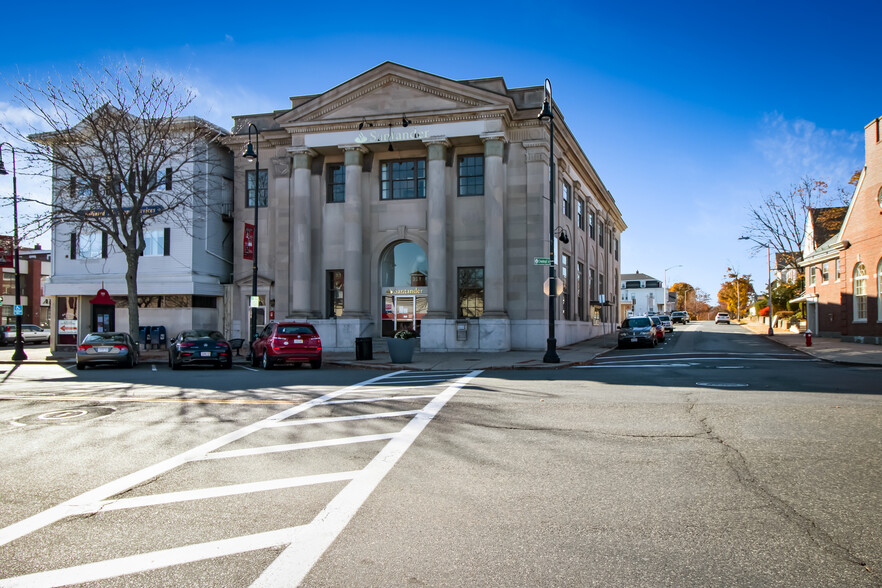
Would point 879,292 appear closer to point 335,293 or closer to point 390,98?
point 390,98

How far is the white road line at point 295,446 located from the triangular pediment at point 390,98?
21.9 meters

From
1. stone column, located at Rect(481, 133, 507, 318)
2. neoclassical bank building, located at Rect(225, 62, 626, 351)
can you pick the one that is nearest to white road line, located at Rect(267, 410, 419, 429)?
neoclassical bank building, located at Rect(225, 62, 626, 351)

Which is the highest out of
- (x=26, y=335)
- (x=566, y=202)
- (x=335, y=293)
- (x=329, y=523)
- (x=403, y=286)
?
(x=566, y=202)

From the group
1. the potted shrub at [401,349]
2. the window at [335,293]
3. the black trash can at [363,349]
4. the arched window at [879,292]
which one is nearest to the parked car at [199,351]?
the black trash can at [363,349]

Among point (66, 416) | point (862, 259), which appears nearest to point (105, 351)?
point (66, 416)

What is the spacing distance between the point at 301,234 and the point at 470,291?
28.2 feet

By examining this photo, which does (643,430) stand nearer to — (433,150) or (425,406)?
(425,406)

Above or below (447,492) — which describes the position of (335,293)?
above

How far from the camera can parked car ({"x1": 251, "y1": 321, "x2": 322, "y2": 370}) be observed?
20031 millimetres

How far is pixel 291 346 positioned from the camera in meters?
20.1

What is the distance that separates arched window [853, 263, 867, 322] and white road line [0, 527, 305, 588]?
33.9m

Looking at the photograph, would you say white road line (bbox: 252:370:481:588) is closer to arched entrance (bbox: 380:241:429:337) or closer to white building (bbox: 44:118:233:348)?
arched entrance (bbox: 380:241:429:337)

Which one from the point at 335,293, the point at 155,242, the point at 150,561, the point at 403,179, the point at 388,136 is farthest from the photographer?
the point at 155,242

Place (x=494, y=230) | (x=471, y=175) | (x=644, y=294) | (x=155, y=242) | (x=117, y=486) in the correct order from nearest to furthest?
(x=117, y=486) < (x=494, y=230) < (x=471, y=175) < (x=155, y=242) < (x=644, y=294)
